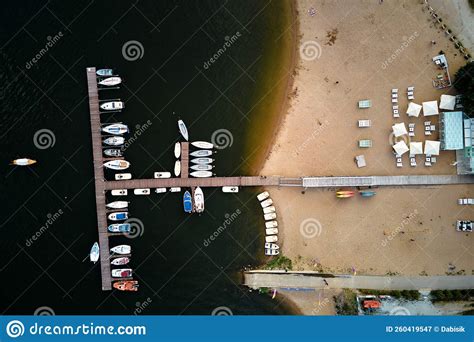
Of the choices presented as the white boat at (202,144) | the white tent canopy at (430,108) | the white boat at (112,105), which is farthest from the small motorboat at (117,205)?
the white tent canopy at (430,108)

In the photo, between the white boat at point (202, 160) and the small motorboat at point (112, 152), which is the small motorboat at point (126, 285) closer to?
the small motorboat at point (112, 152)

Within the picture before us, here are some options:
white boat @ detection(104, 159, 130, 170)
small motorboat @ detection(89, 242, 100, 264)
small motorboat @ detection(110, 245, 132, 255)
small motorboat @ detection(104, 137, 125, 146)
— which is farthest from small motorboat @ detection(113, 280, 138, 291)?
small motorboat @ detection(104, 137, 125, 146)

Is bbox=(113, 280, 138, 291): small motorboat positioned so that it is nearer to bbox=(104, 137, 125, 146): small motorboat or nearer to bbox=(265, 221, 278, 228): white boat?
bbox=(104, 137, 125, 146): small motorboat

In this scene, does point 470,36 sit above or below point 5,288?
above

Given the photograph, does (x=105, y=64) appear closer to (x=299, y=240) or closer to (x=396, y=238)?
(x=299, y=240)

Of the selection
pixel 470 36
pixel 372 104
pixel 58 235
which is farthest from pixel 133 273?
pixel 470 36

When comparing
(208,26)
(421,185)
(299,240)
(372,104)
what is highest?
(208,26)
